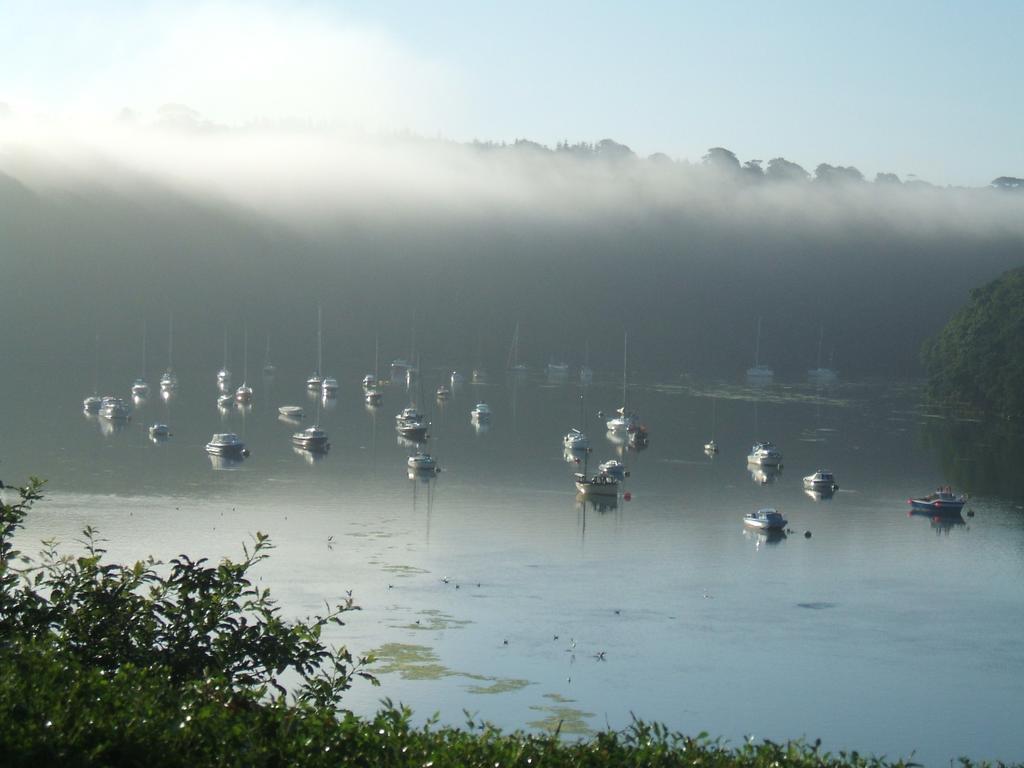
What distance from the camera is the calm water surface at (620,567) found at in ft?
95.5

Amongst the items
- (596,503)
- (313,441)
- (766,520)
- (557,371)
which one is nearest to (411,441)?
(313,441)

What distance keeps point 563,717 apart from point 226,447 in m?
47.6

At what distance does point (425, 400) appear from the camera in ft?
367

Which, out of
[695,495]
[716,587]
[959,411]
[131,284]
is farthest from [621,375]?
[716,587]

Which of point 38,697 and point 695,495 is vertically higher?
point 38,697

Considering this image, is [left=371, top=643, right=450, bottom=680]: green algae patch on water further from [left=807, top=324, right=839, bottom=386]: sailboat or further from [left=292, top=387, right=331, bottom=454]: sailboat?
[left=807, top=324, right=839, bottom=386]: sailboat

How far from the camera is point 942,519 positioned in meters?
56.2

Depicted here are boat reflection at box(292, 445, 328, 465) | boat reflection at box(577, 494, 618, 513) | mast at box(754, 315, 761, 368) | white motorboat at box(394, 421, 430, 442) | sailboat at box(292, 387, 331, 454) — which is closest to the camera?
boat reflection at box(577, 494, 618, 513)

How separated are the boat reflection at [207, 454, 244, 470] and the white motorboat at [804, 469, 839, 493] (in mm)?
28499

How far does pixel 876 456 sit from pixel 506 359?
279ft

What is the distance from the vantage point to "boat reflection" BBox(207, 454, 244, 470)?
67.0m

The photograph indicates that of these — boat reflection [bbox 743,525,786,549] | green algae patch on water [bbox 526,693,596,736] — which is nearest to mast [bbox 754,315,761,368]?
boat reflection [bbox 743,525,786,549]

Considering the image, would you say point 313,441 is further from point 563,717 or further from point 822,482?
point 563,717

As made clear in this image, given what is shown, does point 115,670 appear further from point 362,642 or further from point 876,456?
point 876,456
